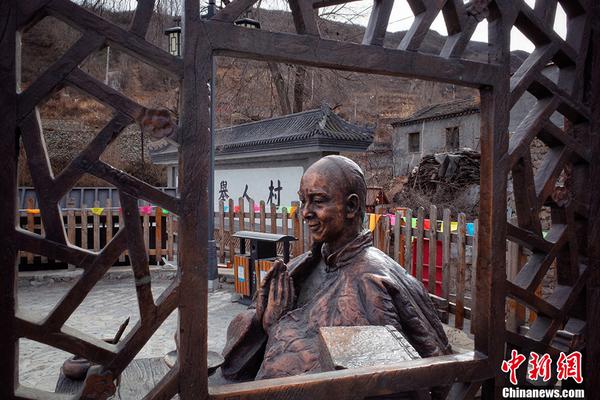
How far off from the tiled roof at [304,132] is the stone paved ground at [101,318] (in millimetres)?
4172

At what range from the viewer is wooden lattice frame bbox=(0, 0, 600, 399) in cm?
140

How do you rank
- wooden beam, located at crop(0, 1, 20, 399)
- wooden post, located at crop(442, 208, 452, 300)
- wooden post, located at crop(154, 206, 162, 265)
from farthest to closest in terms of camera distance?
1. wooden post, located at crop(154, 206, 162, 265)
2. wooden post, located at crop(442, 208, 452, 300)
3. wooden beam, located at crop(0, 1, 20, 399)

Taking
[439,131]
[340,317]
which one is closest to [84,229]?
[340,317]

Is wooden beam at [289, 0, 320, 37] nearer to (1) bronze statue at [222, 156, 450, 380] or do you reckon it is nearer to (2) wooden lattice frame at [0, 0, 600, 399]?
(2) wooden lattice frame at [0, 0, 600, 399]

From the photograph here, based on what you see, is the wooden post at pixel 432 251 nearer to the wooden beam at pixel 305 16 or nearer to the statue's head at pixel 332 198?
the statue's head at pixel 332 198

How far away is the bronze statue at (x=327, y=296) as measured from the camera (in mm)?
2145

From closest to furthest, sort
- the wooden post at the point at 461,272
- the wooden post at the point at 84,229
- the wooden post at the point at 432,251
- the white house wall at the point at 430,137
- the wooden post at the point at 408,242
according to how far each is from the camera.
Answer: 1. the wooden post at the point at 461,272
2. the wooden post at the point at 432,251
3. the wooden post at the point at 408,242
4. the wooden post at the point at 84,229
5. the white house wall at the point at 430,137

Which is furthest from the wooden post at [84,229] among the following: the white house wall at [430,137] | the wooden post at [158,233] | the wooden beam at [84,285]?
the white house wall at [430,137]

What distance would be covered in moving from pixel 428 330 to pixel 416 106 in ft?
139

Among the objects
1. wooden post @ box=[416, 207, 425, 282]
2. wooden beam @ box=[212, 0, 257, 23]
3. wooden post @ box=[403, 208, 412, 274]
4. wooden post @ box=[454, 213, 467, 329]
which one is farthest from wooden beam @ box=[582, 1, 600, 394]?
wooden post @ box=[403, 208, 412, 274]

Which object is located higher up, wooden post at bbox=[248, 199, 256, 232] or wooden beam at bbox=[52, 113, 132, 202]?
wooden beam at bbox=[52, 113, 132, 202]

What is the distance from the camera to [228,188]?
13734 millimetres

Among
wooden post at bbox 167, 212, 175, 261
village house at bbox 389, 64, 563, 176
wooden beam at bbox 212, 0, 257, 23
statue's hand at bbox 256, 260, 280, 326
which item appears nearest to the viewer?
wooden beam at bbox 212, 0, 257, 23
